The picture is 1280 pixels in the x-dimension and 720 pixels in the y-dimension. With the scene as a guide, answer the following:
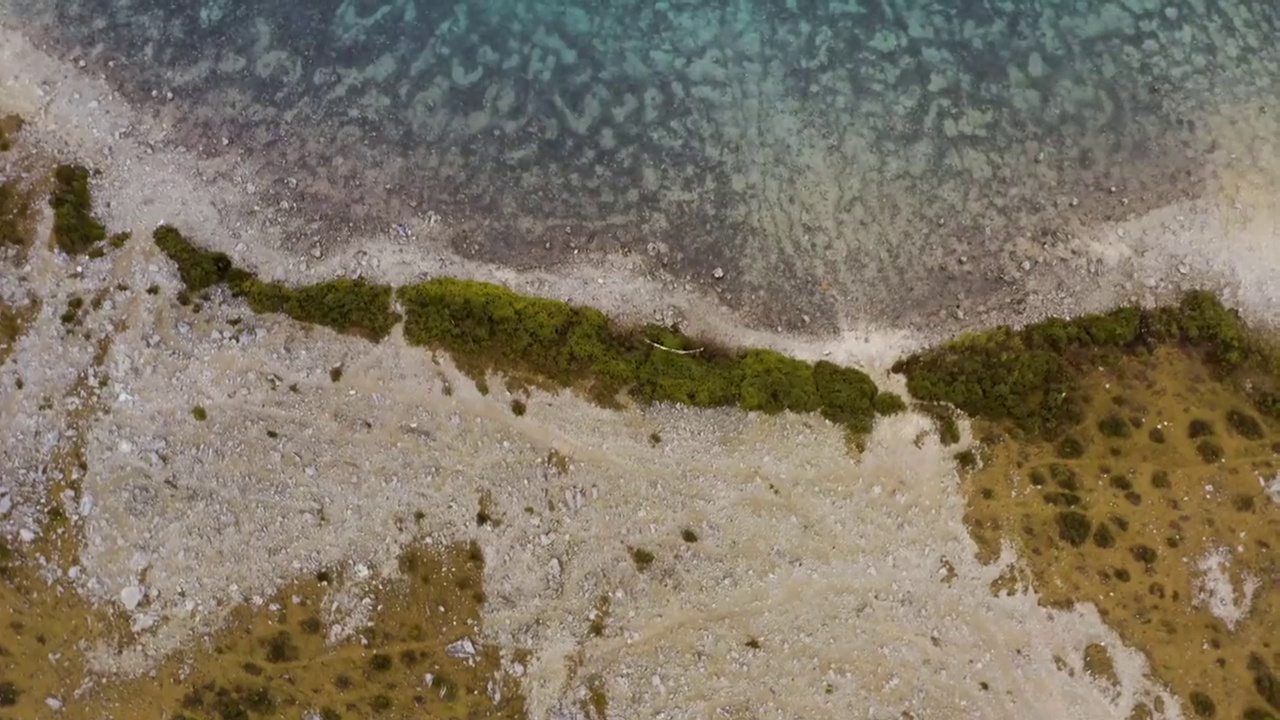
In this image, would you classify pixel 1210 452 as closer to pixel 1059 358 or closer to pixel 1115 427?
pixel 1115 427

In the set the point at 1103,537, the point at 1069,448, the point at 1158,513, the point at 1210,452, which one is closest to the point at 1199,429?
the point at 1210,452

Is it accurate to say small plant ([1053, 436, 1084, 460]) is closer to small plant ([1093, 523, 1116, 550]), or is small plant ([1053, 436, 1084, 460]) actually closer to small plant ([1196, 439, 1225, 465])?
small plant ([1093, 523, 1116, 550])

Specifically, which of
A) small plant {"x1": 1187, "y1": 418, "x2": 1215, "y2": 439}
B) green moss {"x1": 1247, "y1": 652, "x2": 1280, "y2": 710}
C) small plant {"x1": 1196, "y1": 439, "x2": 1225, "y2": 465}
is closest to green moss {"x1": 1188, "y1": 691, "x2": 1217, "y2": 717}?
green moss {"x1": 1247, "y1": 652, "x2": 1280, "y2": 710}

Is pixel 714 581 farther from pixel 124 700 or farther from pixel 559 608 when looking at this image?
pixel 124 700

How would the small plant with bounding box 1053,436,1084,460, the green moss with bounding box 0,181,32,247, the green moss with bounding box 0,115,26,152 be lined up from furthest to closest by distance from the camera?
the green moss with bounding box 0,115,26,152
the green moss with bounding box 0,181,32,247
the small plant with bounding box 1053,436,1084,460

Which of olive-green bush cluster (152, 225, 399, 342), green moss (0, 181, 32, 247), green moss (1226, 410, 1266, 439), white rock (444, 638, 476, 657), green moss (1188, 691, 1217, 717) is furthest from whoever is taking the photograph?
green moss (0, 181, 32, 247)

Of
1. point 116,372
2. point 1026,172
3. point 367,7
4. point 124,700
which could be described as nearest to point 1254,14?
point 1026,172
